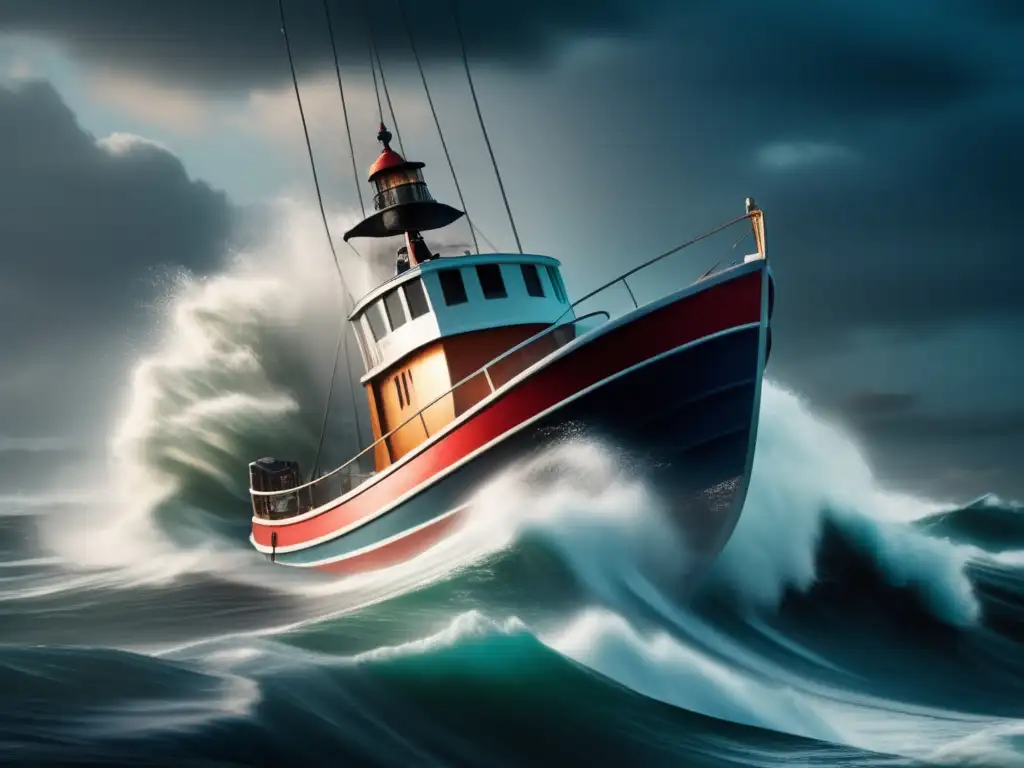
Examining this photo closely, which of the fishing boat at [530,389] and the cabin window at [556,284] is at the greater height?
the cabin window at [556,284]

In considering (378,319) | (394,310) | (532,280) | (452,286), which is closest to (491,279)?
(452,286)

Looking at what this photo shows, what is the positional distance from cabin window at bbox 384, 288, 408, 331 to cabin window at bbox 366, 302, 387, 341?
0.19 meters

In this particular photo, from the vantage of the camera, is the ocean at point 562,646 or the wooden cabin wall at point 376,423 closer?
the ocean at point 562,646

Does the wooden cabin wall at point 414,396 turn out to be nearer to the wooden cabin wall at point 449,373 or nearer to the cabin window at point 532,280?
the wooden cabin wall at point 449,373

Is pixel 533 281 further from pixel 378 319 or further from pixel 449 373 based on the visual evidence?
pixel 378 319

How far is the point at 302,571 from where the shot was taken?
1484cm

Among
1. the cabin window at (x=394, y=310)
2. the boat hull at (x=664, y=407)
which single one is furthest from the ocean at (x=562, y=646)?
the cabin window at (x=394, y=310)

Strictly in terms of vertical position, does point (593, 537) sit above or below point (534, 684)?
above

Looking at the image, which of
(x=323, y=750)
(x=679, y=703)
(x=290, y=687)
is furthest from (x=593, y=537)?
(x=323, y=750)

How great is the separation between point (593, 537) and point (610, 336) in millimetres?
2324

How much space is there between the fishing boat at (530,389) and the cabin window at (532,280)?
2 cm

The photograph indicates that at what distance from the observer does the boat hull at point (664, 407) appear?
936 cm

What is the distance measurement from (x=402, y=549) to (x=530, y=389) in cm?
345

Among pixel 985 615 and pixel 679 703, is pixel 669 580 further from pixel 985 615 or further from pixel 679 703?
pixel 985 615
